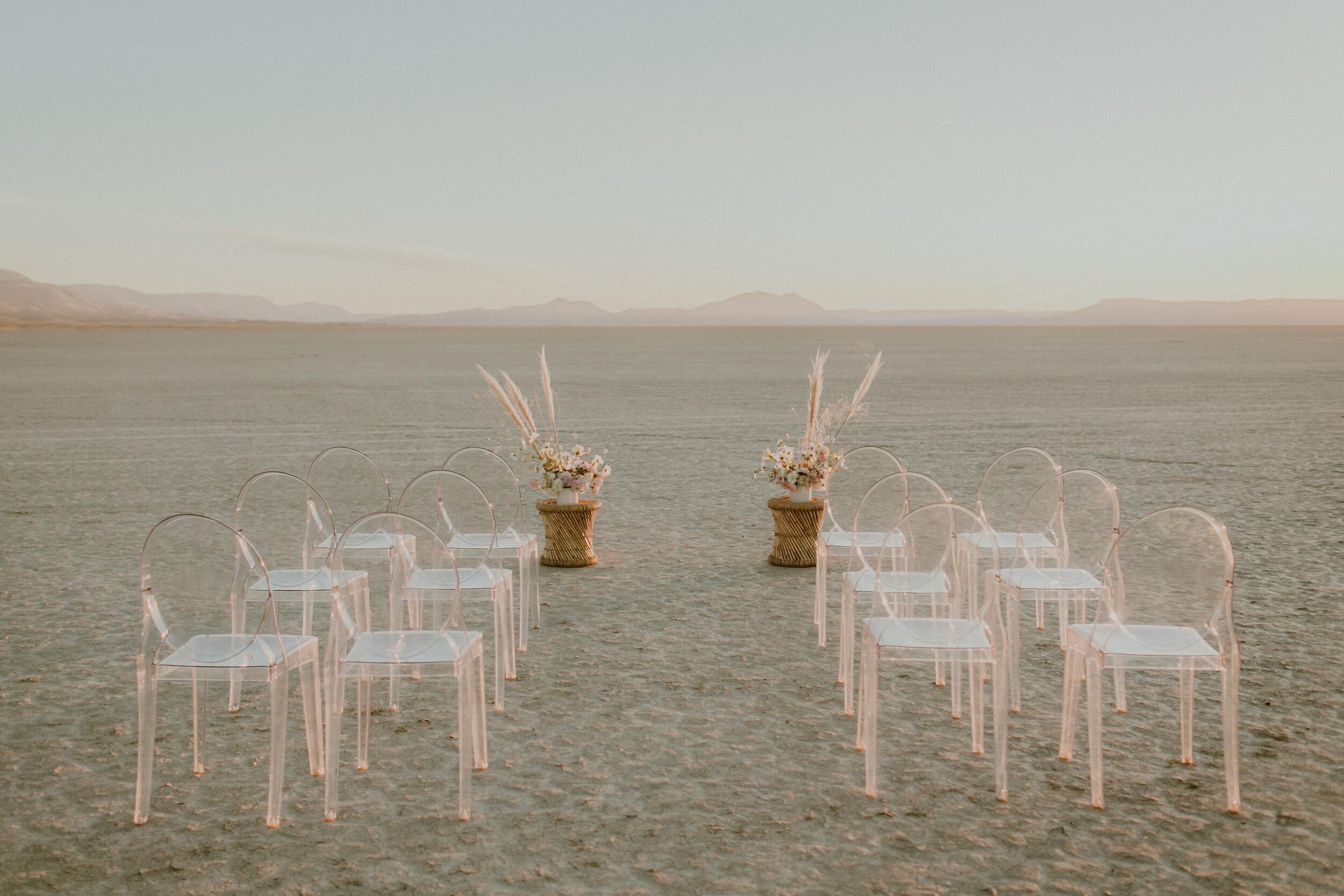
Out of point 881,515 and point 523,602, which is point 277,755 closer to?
point 523,602

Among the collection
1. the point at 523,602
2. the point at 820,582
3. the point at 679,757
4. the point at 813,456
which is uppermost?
the point at 813,456

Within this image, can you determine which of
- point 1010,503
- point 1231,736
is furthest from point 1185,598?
point 1010,503

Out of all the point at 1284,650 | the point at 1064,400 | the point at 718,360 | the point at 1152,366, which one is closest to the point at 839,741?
the point at 1284,650

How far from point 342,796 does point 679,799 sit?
142 cm

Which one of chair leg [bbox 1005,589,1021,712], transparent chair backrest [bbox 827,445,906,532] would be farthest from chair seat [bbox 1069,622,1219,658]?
transparent chair backrest [bbox 827,445,906,532]

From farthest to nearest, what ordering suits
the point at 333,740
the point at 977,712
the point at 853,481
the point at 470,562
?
the point at 853,481 → the point at 470,562 → the point at 977,712 → the point at 333,740

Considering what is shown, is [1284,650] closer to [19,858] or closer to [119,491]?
[19,858]

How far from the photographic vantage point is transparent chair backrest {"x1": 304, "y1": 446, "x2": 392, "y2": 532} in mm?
9367

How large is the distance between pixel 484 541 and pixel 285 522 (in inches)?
179

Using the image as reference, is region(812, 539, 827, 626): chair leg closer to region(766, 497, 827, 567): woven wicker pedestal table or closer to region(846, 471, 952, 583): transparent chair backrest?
region(846, 471, 952, 583): transparent chair backrest

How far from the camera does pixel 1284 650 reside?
6.25 meters

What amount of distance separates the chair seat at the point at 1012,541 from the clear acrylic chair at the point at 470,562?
276 centimetres

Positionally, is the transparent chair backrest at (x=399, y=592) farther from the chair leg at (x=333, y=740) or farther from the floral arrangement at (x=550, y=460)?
the floral arrangement at (x=550, y=460)

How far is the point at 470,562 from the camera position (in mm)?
7020
